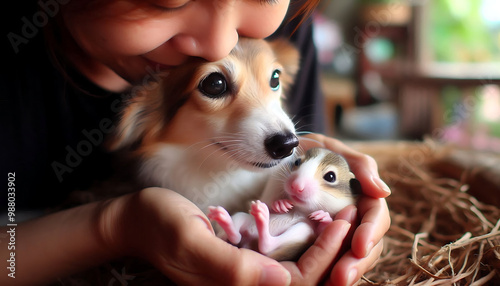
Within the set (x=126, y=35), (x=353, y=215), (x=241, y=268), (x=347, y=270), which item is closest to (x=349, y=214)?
(x=353, y=215)

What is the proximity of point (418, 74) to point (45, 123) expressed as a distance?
80.9 inches

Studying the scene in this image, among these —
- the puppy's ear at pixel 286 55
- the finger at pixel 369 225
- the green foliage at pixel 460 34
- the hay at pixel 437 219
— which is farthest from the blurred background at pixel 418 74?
the finger at pixel 369 225

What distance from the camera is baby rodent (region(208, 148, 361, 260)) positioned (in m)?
0.64

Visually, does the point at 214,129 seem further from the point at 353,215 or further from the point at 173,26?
the point at 353,215

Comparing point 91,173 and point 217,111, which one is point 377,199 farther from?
point 91,173

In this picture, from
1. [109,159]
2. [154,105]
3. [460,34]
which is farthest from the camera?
[460,34]

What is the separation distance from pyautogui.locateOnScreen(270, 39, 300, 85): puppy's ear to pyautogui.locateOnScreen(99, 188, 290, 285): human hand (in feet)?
1.33

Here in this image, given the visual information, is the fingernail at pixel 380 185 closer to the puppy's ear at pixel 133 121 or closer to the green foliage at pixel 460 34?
the puppy's ear at pixel 133 121

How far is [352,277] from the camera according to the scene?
25.3 inches

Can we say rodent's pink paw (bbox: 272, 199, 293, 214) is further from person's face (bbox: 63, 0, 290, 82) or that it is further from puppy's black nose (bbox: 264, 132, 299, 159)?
person's face (bbox: 63, 0, 290, 82)

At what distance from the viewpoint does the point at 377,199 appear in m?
0.75

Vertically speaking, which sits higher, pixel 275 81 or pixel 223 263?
pixel 275 81

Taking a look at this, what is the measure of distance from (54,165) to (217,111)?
18.9 inches

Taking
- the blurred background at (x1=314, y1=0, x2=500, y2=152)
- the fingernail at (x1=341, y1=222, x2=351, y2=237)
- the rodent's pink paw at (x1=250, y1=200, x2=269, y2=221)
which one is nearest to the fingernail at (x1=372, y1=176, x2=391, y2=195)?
the fingernail at (x1=341, y1=222, x2=351, y2=237)
